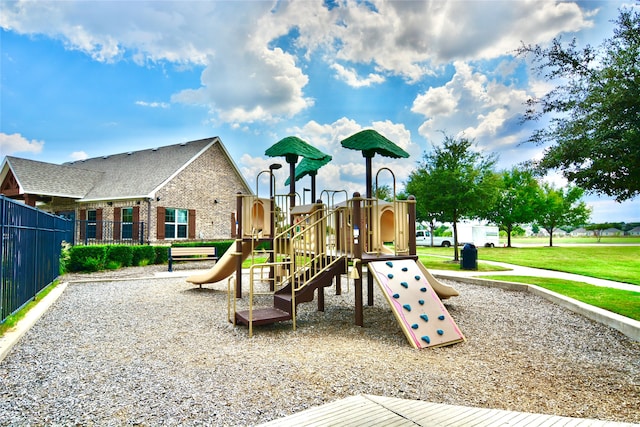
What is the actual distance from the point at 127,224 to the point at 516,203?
32072mm

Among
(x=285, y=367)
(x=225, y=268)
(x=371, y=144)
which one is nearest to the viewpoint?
(x=285, y=367)

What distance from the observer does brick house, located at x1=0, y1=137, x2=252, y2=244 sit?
1856 centimetres

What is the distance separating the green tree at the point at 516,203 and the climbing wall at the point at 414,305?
30.4 metres

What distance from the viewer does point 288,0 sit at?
12.5m

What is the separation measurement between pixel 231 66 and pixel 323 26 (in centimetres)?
379

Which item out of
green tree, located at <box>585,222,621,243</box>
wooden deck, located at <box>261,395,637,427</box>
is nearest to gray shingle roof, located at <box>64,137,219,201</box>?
wooden deck, located at <box>261,395,637,427</box>

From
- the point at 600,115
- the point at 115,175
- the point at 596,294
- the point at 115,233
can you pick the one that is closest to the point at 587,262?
the point at 596,294

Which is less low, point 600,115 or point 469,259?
point 600,115

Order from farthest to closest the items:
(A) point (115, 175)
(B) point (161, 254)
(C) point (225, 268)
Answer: (A) point (115, 175) → (B) point (161, 254) → (C) point (225, 268)

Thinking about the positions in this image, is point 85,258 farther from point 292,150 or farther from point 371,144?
point 371,144

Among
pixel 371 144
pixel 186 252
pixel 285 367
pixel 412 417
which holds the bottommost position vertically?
pixel 285 367

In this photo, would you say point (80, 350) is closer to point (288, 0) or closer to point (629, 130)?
point (629, 130)

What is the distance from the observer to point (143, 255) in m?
16.0

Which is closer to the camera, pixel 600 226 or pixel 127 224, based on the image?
pixel 127 224
